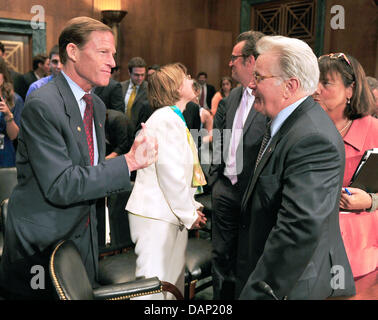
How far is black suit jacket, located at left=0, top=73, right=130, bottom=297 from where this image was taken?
1.49 metres

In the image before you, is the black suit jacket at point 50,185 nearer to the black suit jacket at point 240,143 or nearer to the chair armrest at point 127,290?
the chair armrest at point 127,290

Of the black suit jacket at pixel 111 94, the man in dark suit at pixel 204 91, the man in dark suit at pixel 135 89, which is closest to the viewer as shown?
the black suit jacket at pixel 111 94

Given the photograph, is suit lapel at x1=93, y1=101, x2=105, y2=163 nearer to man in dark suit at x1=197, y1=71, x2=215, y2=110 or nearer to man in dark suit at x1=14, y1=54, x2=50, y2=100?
man in dark suit at x1=14, y1=54, x2=50, y2=100

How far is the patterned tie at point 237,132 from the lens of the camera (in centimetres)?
266

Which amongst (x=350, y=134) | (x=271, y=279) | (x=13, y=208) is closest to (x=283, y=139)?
(x=271, y=279)

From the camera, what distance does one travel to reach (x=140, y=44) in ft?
28.5

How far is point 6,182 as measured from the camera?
280cm

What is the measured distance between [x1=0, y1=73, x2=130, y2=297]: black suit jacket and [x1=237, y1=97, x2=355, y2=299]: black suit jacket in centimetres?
55

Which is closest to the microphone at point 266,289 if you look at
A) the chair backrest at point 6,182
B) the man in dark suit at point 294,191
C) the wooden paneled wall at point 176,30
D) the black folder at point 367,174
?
the man in dark suit at point 294,191

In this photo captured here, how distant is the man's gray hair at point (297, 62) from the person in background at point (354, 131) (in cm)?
45

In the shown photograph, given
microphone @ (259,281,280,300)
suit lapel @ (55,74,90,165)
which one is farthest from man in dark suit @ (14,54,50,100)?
microphone @ (259,281,280,300)

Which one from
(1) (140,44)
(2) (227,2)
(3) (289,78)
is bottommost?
(3) (289,78)

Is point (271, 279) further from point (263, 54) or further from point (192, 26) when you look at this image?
point (192, 26)

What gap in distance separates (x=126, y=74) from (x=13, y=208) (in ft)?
23.8
